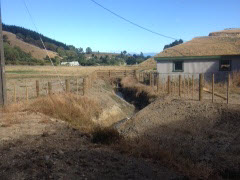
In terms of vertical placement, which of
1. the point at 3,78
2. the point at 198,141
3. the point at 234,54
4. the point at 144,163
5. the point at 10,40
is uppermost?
the point at 10,40

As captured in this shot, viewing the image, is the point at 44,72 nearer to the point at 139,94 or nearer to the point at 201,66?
the point at 139,94

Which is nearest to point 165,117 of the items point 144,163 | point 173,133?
point 173,133

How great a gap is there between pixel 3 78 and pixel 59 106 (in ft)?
9.14

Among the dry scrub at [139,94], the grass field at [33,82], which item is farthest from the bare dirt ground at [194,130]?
the grass field at [33,82]

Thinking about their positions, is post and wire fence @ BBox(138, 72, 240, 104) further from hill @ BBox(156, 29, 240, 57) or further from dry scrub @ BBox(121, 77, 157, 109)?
hill @ BBox(156, 29, 240, 57)

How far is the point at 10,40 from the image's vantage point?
12106cm

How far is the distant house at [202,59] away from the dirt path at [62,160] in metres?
19.0

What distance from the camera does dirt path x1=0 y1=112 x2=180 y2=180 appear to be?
5279 millimetres

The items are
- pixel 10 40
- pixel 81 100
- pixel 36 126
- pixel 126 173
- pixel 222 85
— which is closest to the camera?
pixel 126 173

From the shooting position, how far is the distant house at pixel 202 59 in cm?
2466

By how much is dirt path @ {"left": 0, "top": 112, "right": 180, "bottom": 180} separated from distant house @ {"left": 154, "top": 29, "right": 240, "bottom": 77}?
1898 cm

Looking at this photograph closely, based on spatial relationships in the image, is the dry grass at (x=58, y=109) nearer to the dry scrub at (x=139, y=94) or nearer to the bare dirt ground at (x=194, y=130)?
the bare dirt ground at (x=194, y=130)

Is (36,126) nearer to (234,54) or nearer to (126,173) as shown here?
(126,173)

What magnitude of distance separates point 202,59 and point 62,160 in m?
21.5
